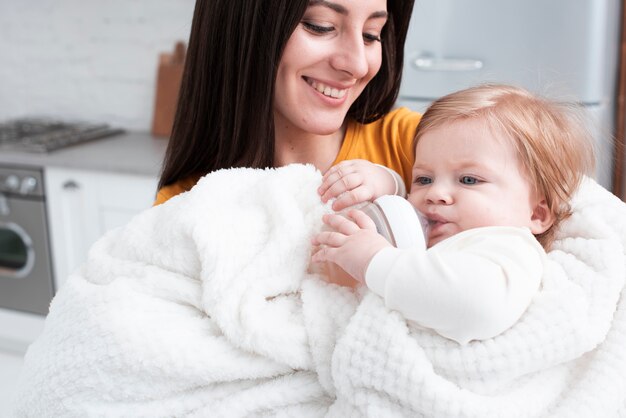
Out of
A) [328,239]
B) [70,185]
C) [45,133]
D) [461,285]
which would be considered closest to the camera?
[461,285]

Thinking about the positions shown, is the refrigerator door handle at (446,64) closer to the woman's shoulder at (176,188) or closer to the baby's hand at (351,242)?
the woman's shoulder at (176,188)

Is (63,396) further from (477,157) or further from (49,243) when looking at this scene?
(49,243)

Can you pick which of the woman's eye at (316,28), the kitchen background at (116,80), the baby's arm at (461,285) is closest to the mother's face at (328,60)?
the woman's eye at (316,28)

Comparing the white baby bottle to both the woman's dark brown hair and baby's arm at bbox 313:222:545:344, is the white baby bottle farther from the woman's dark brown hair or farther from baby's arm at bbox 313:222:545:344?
the woman's dark brown hair

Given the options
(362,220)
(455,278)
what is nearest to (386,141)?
(362,220)

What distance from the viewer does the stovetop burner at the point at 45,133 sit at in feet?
9.43

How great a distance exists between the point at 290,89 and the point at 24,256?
6.79ft

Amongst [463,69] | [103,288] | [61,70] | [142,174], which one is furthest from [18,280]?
[103,288]

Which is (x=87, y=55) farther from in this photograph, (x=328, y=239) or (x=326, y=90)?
(x=328, y=239)

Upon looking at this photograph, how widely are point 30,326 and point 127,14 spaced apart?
4.78 ft

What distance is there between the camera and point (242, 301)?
0.94 m

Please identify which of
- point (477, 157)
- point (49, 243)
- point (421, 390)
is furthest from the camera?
point (49, 243)

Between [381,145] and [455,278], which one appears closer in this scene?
[455,278]

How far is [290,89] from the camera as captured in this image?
1353 millimetres
